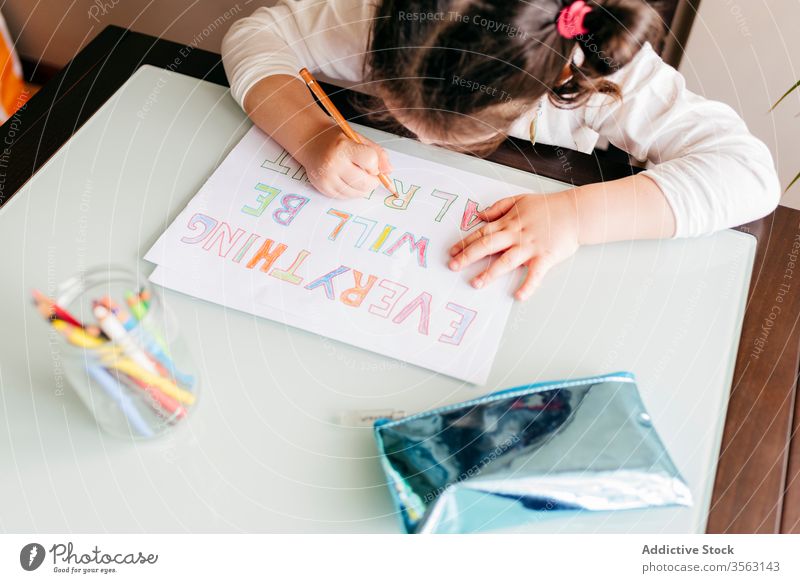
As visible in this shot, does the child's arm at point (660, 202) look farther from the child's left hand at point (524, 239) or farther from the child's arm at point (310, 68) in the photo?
the child's arm at point (310, 68)

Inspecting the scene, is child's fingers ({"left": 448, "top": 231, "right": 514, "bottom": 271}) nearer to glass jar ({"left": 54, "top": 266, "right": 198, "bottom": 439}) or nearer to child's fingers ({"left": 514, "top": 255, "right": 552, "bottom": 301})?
child's fingers ({"left": 514, "top": 255, "right": 552, "bottom": 301})

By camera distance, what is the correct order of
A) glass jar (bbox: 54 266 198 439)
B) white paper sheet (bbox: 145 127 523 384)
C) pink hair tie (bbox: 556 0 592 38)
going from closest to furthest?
glass jar (bbox: 54 266 198 439) < white paper sheet (bbox: 145 127 523 384) < pink hair tie (bbox: 556 0 592 38)

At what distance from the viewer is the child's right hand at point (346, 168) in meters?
0.49

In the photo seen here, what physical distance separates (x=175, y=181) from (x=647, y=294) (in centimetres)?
38

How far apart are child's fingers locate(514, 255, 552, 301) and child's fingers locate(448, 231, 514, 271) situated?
0.02m

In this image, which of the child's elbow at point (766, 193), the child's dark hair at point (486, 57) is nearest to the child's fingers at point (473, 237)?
the child's dark hair at point (486, 57)

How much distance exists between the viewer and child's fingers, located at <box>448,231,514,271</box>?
454 millimetres

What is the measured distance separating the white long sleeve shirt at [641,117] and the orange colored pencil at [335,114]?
0.19ft

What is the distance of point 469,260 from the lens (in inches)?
17.9

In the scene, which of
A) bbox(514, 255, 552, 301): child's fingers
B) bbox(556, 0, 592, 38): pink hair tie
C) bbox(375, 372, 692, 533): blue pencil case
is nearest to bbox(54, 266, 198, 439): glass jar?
bbox(375, 372, 692, 533): blue pencil case

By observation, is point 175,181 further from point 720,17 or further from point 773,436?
point 720,17

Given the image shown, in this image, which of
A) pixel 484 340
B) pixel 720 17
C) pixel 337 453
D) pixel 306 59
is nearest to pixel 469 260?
pixel 484 340

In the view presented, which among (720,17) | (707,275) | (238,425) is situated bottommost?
(238,425)

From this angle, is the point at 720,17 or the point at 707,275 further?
the point at 720,17
